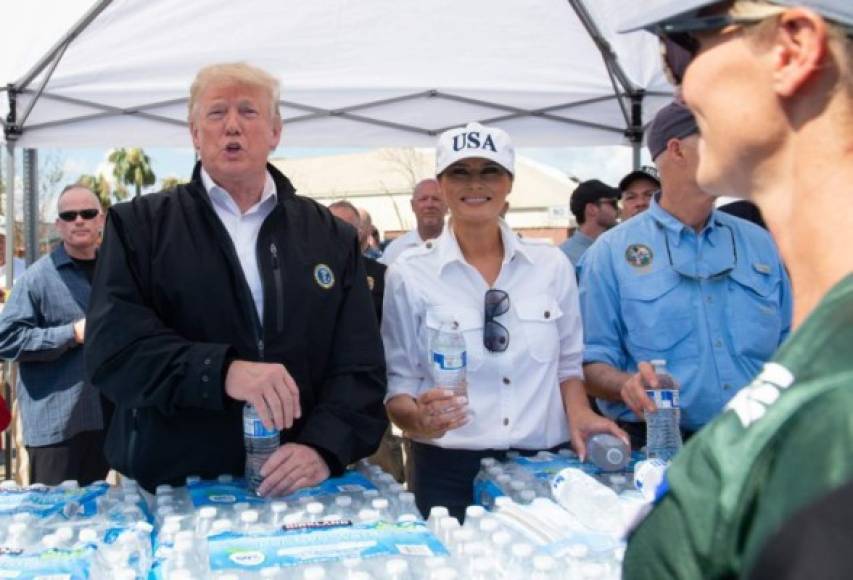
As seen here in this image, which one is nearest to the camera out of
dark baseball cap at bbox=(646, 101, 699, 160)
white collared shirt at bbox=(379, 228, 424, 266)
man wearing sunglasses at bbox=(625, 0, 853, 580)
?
man wearing sunglasses at bbox=(625, 0, 853, 580)

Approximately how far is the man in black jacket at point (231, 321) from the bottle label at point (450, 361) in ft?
0.59

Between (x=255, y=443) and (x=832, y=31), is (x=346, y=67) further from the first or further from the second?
(x=832, y=31)

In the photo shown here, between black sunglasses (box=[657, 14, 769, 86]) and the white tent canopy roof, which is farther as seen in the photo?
the white tent canopy roof

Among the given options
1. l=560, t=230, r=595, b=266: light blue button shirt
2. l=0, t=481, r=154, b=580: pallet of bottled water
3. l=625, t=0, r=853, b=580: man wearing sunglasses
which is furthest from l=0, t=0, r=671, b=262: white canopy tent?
l=625, t=0, r=853, b=580: man wearing sunglasses

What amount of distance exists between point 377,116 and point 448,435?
12.3ft

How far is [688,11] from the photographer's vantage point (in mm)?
901

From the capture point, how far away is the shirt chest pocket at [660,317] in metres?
2.86

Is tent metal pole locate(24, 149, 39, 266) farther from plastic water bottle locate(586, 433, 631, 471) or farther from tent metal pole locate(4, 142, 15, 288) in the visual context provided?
plastic water bottle locate(586, 433, 631, 471)

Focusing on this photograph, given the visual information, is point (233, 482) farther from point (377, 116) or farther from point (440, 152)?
point (377, 116)

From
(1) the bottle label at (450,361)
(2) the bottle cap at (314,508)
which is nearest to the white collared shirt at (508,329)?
(1) the bottle label at (450,361)

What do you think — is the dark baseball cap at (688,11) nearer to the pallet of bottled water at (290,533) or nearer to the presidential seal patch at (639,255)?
the pallet of bottled water at (290,533)

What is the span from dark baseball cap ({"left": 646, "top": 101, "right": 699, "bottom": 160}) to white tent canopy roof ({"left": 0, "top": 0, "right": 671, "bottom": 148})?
207 cm

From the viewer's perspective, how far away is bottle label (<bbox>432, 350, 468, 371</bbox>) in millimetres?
2537

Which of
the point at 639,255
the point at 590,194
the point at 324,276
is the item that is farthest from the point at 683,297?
the point at 590,194
